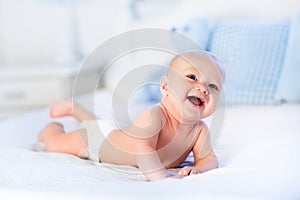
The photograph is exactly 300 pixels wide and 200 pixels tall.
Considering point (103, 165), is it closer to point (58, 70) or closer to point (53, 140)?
point (53, 140)

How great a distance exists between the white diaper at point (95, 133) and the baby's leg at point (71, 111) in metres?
0.07

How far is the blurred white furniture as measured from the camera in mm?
2551

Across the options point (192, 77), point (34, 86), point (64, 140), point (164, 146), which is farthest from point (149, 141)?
point (34, 86)

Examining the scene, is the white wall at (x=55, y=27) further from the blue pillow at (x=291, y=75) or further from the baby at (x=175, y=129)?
the baby at (x=175, y=129)

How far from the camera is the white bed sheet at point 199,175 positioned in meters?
0.79

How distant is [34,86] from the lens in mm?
2586

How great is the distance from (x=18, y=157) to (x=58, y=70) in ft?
4.69

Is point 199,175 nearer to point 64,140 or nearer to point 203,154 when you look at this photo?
point 203,154

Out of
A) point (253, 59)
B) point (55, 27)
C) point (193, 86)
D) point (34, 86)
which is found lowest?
point (34, 86)

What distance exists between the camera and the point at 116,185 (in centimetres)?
85

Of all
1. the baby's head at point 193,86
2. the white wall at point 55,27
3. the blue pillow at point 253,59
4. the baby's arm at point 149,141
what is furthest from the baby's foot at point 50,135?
the white wall at point 55,27

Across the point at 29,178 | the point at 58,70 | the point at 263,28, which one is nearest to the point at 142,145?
the point at 29,178

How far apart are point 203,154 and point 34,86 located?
1.65 meters

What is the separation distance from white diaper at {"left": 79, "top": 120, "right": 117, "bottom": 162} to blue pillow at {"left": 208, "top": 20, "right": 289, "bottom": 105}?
2.04 ft
